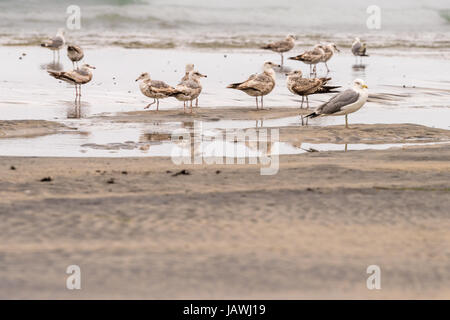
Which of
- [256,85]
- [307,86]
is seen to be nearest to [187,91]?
[256,85]

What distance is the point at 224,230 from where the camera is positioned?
572cm

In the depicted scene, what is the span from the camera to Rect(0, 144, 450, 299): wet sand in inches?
186

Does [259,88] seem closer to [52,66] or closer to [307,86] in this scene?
[307,86]

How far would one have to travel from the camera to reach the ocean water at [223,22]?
Answer: 3189cm

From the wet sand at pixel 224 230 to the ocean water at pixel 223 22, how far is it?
2115cm

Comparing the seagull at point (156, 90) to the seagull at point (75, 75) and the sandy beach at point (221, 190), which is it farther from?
the seagull at point (75, 75)

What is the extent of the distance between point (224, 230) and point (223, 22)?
3764cm

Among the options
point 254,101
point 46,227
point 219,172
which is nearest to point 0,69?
point 254,101

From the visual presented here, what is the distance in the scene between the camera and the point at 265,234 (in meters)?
5.63

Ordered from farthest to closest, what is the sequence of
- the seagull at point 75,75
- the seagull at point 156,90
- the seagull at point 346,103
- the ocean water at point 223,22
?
the ocean water at point 223,22 < the seagull at point 75,75 < the seagull at point 156,90 < the seagull at point 346,103

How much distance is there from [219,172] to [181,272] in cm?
295

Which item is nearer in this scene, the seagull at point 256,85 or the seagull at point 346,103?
the seagull at point 346,103

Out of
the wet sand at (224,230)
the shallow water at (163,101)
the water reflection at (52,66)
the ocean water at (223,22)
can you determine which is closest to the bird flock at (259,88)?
the shallow water at (163,101)
